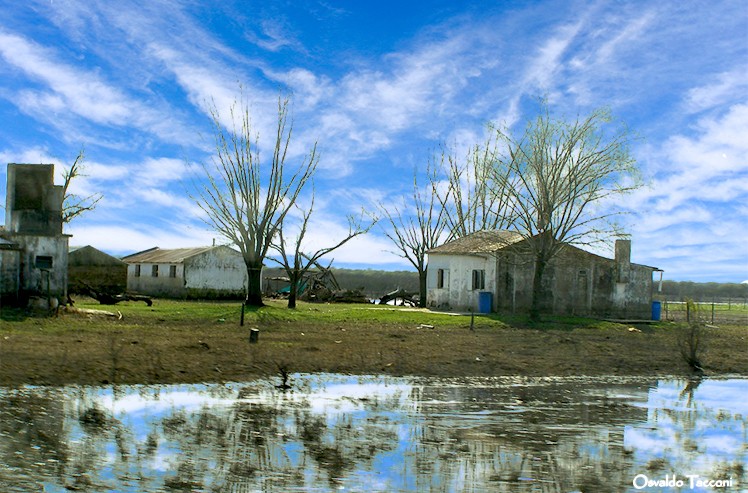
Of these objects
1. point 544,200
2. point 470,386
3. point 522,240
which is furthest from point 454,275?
point 470,386

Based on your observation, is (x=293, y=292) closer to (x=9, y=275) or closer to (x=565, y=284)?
(x=565, y=284)

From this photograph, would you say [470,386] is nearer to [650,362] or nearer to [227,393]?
[227,393]

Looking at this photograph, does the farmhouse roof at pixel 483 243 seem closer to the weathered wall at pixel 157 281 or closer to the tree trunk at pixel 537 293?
the tree trunk at pixel 537 293

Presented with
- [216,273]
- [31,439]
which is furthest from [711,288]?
[31,439]

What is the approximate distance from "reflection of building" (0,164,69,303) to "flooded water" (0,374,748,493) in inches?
739

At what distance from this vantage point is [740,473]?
26.8 feet

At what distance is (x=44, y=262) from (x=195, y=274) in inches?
953

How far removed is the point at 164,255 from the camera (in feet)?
192

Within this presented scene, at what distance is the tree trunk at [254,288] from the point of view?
133 feet

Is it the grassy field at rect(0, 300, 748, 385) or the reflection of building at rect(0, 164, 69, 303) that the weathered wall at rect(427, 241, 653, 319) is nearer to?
the grassy field at rect(0, 300, 748, 385)

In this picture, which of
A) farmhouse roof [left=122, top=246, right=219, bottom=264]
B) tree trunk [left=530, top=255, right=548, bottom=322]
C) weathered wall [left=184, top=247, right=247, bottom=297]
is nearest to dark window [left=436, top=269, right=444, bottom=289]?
tree trunk [left=530, top=255, right=548, bottom=322]

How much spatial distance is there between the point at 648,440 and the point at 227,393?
20.6 feet

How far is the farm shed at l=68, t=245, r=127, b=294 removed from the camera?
49969 mm

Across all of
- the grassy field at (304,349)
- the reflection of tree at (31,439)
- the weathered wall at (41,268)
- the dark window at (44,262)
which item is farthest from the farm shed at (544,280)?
the reflection of tree at (31,439)
